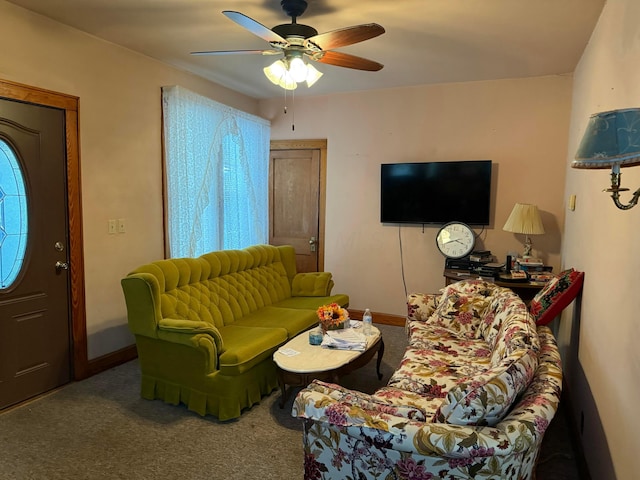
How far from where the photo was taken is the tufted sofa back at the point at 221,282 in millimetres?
3172

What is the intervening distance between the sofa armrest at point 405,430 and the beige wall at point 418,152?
3271 millimetres

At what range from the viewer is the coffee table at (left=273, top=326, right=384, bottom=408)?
271 centimetres

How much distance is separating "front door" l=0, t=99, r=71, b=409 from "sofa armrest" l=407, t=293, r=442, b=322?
276cm

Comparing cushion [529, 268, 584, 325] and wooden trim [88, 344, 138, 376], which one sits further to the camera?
wooden trim [88, 344, 138, 376]

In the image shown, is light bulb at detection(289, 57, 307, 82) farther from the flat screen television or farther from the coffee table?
the flat screen television

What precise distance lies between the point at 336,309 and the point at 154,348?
1.33 metres

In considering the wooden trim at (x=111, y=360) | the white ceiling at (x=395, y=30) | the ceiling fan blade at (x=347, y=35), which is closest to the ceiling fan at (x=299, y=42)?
the ceiling fan blade at (x=347, y=35)

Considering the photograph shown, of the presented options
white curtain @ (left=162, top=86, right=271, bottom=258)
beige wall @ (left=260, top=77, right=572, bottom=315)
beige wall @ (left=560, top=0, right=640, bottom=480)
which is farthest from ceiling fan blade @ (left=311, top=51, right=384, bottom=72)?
beige wall @ (left=260, top=77, right=572, bottom=315)

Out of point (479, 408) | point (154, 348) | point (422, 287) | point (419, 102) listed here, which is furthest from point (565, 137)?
point (154, 348)

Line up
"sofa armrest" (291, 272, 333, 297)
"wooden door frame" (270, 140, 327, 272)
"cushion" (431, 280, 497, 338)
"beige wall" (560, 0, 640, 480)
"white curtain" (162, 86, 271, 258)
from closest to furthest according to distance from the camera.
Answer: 1. "beige wall" (560, 0, 640, 480)
2. "cushion" (431, 280, 497, 338)
3. "white curtain" (162, 86, 271, 258)
4. "sofa armrest" (291, 272, 333, 297)
5. "wooden door frame" (270, 140, 327, 272)

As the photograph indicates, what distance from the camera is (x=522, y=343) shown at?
6.88 feet

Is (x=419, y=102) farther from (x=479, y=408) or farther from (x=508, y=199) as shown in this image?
(x=479, y=408)

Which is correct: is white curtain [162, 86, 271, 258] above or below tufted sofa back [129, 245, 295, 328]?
above

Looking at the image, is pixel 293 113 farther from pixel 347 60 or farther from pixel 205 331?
pixel 205 331
